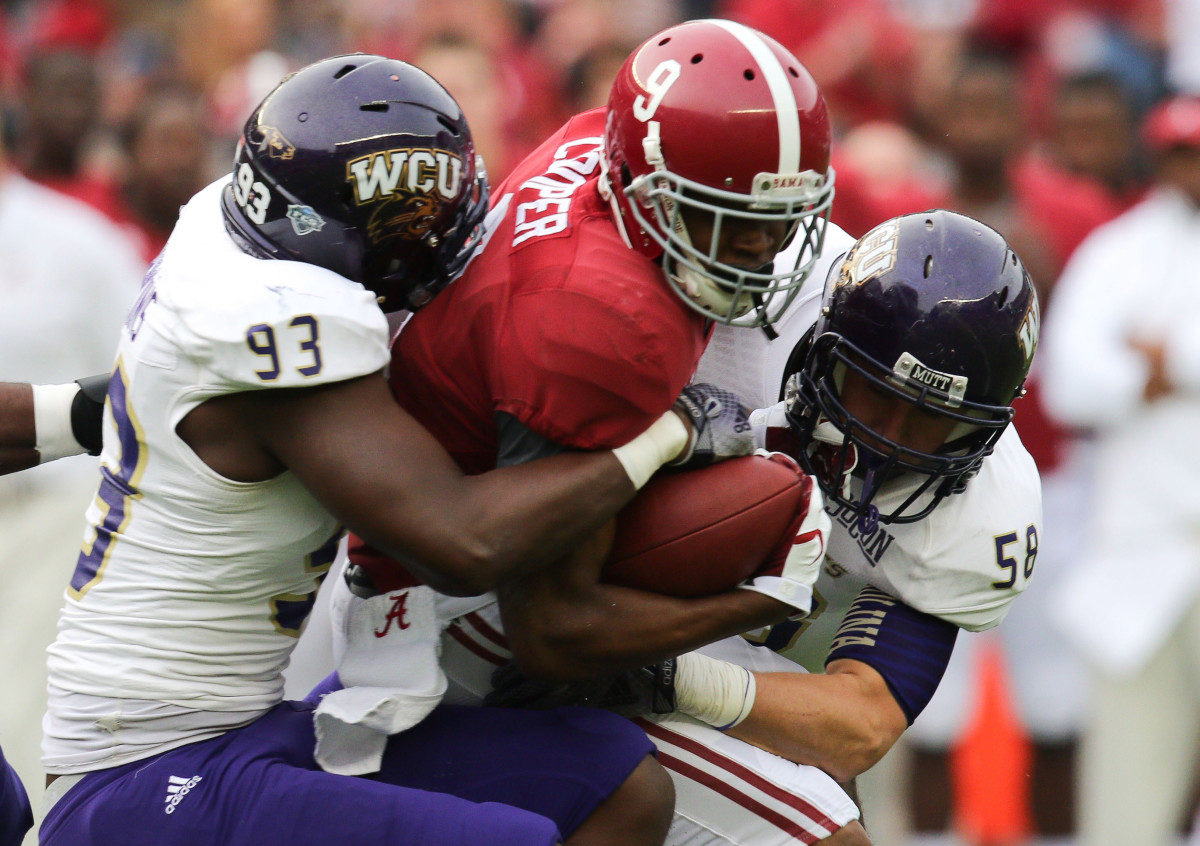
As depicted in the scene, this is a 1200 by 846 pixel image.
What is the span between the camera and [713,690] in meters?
3.15

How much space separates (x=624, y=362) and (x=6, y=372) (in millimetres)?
3486

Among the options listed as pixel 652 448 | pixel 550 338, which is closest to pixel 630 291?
pixel 550 338

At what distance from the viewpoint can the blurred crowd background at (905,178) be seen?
563cm

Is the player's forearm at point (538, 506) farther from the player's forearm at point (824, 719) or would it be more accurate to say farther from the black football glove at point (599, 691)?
the player's forearm at point (824, 719)

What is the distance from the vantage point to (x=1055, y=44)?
7.93 metres

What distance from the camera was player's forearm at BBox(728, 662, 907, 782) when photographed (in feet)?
10.5

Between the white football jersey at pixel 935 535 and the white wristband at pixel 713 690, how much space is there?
312mm

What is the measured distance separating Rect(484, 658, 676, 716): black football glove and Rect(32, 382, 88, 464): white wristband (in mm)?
965

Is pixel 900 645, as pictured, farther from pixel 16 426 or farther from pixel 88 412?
pixel 16 426

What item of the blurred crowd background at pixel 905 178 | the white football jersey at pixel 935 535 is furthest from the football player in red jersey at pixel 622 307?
the blurred crowd background at pixel 905 178

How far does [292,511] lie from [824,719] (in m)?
1.08

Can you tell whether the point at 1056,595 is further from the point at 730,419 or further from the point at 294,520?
the point at 294,520

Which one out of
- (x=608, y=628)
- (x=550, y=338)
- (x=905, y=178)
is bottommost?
(x=905, y=178)

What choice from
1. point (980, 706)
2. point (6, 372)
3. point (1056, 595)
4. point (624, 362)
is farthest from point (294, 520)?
point (980, 706)
